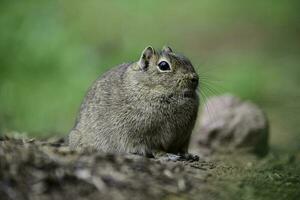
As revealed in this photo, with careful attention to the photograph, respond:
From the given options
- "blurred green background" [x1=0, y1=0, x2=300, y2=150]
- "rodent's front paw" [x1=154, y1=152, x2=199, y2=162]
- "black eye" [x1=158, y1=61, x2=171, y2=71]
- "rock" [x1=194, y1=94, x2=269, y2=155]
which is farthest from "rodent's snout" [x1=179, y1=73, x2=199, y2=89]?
"rock" [x1=194, y1=94, x2=269, y2=155]

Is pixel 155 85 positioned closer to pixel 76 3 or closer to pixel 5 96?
pixel 5 96

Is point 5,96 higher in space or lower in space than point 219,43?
lower

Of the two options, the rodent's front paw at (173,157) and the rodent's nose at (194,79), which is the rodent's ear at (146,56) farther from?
the rodent's front paw at (173,157)

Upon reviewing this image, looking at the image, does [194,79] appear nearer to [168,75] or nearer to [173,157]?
[168,75]

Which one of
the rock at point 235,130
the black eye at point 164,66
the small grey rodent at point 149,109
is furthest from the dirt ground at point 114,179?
the rock at point 235,130

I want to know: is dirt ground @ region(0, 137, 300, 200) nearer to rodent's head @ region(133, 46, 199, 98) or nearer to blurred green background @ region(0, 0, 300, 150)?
rodent's head @ region(133, 46, 199, 98)

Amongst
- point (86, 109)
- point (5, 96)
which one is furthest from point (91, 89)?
point (5, 96)

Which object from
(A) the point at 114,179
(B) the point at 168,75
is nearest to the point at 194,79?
(B) the point at 168,75
